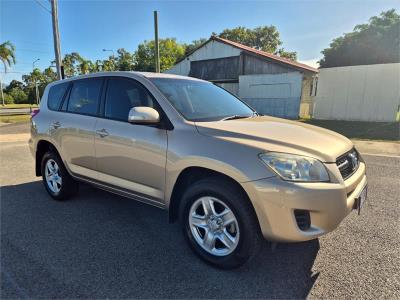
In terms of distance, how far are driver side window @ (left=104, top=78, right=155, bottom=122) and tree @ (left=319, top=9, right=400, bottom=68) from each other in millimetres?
37057

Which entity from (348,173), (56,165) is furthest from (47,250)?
(348,173)

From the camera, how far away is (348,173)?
2.63 m

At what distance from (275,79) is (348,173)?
15745 mm

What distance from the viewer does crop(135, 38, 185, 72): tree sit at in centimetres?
4150

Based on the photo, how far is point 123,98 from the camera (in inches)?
136

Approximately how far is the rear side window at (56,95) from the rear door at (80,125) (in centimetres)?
17

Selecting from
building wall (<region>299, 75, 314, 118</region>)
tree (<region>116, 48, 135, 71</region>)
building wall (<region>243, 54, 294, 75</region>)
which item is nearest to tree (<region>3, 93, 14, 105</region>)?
tree (<region>116, 48, 135, 71</region>)

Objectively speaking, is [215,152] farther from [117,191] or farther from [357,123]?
[357,123]

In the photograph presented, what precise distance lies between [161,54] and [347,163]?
4724 cm

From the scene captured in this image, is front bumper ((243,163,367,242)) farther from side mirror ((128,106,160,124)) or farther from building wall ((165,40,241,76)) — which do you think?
building wall ((165,40,241,76))

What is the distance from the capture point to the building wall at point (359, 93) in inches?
543

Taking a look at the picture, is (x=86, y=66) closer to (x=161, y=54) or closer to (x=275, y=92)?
(x=161, y=54)

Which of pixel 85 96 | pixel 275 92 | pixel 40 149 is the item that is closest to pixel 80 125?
pixel 85 96

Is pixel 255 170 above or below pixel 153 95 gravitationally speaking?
below
